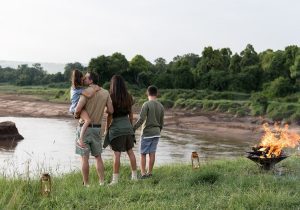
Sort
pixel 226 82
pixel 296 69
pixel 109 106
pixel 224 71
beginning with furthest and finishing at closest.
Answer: pixel 224 71 → pixel 226 82 → pixel 296 69 → pixel 109 106

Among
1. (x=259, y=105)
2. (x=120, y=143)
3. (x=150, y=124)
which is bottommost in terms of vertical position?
(x=259, y=105)

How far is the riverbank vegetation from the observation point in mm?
37441

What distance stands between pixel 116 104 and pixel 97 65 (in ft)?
157

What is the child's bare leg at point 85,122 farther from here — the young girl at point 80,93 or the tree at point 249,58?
the tree at point 249,58

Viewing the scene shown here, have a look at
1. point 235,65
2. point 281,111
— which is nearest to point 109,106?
point 281,111

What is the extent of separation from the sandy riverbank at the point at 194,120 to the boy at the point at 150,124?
2052 centimetres

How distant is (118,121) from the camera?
8188mm

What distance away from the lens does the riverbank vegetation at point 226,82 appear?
3744cm

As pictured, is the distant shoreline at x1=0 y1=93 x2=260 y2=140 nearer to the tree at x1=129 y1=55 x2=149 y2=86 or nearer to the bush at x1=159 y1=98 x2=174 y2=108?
the bush at x1=159 y1=98 x2=174 y2=108

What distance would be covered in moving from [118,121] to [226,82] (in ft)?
135

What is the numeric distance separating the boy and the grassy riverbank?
390 millimetres

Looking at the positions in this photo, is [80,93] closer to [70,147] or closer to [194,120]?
[70,147]

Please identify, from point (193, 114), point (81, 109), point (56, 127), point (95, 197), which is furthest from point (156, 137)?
point (193, 114)

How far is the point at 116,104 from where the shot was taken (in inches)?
318
